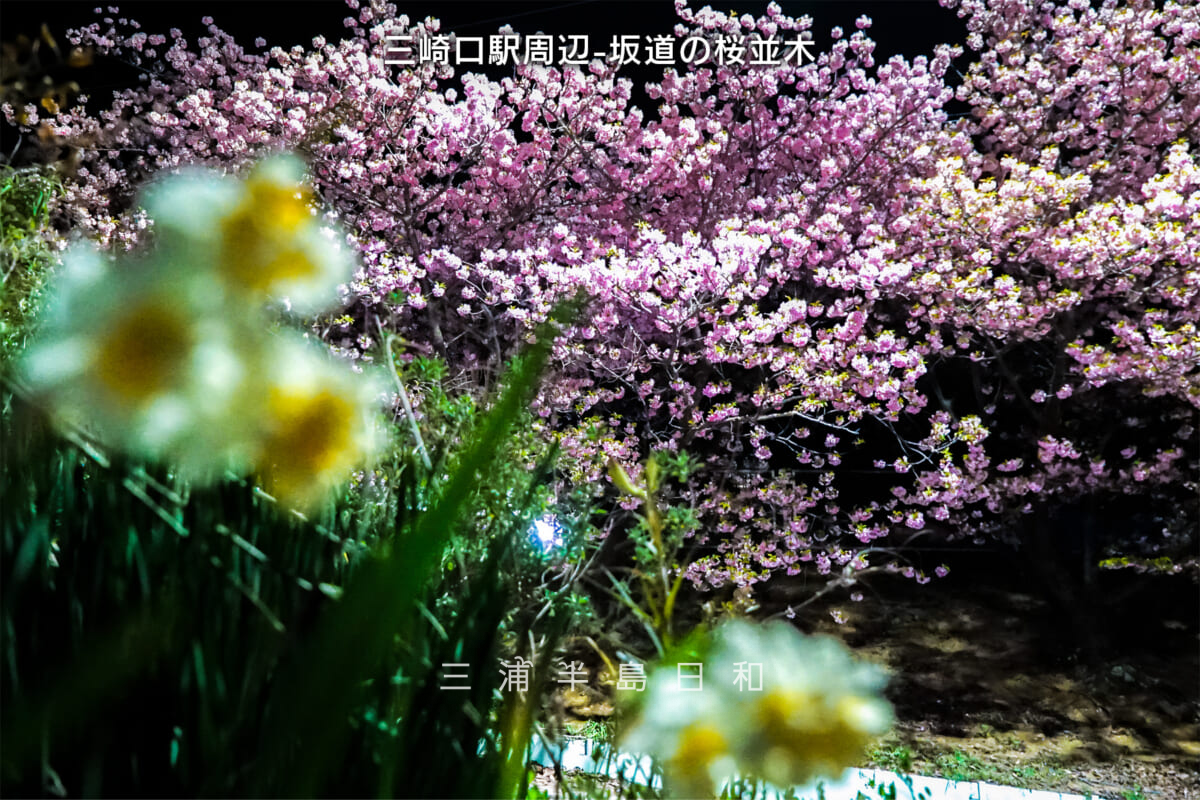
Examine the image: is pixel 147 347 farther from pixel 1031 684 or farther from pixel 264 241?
pixel 1031 684

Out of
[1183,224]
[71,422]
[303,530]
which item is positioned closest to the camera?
[71,422]

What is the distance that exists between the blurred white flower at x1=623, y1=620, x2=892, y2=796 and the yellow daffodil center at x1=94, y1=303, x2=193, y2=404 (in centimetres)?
17

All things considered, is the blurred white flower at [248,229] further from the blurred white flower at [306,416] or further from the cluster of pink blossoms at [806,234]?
the cluster of pink blossoms at [806,234]

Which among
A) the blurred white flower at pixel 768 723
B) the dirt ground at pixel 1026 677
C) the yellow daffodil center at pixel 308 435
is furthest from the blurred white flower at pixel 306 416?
the dirt ground at pixel 1026 677

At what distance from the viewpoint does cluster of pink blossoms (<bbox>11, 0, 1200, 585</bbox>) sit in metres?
3.02

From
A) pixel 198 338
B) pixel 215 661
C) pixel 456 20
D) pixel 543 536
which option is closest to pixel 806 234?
pixel 456 20

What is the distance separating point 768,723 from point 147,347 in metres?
0.20

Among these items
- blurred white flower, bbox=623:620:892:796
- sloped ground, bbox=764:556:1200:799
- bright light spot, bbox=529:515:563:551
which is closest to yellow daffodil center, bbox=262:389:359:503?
blurred white flower, bbox=623:620:892:796

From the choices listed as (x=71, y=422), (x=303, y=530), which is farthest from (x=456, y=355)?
(x=71, y=422)

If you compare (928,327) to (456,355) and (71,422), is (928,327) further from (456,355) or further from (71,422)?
→ (71,422)

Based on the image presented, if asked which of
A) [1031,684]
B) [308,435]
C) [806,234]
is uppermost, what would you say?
[806,234]

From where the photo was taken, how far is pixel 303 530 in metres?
0.48

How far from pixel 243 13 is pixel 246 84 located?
30 centimetres

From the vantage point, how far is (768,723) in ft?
0.83
